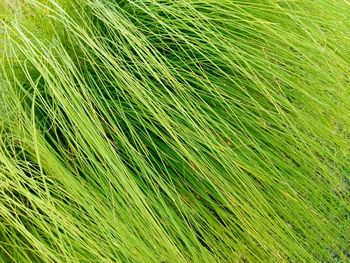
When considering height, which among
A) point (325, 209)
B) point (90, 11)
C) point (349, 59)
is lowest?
point (325, 209)

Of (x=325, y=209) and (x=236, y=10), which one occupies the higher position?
(x=236, y=10)

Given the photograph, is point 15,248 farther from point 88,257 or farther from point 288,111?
point 288,111

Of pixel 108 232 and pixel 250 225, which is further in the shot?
pixel 250 225

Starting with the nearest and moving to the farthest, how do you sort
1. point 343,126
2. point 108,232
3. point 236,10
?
1. point 108,232
2. point 236,10
3. point 343,126

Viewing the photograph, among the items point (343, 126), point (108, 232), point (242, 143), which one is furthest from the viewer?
point (343, 126)

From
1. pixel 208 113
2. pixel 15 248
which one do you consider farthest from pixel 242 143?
pixel 15 248

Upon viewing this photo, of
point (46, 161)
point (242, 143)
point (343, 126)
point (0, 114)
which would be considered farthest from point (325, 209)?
point (0, 114)

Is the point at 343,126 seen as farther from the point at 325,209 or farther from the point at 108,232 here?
the point at 108,232
